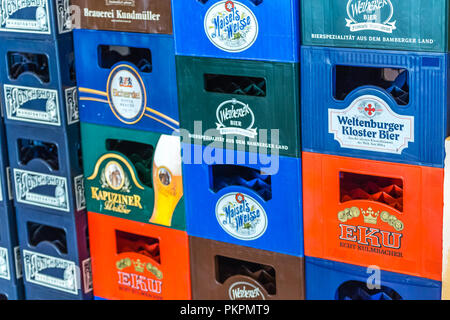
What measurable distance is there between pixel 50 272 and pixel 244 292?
87 centimetres

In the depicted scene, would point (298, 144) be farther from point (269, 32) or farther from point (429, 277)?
point (429, 277)

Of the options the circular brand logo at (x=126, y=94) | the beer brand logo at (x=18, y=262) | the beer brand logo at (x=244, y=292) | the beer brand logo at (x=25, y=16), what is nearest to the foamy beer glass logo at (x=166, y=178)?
the circular brand logo at (x=126, y=94)

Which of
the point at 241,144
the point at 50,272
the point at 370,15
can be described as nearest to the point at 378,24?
the point at 370,15

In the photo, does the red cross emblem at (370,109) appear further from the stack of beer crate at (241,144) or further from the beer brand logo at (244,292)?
the beer brand logo at (244,292)

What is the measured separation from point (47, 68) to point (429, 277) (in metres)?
1.59

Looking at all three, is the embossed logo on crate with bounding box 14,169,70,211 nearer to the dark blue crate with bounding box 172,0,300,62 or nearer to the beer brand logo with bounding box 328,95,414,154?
the dark blue crate with bounding box 172,0,300,62

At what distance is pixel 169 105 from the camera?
2.32 metres

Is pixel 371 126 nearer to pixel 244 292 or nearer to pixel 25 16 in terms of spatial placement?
pixel 244 292

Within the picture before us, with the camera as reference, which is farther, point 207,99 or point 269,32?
point 207,99

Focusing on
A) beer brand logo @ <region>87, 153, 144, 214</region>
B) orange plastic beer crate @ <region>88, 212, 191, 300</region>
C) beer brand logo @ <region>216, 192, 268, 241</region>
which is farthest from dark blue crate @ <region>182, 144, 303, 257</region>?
beer brand logo @ <region>87, 153, 144, 214</region>

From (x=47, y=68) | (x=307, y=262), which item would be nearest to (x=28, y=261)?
(x=47, y=68)

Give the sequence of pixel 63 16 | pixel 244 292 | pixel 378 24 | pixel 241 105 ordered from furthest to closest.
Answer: pixel 63 16 → pixel 244 292 → pixel 241 105 → pixel 378 24

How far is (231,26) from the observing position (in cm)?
209

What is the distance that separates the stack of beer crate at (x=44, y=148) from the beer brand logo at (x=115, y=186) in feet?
0.30
